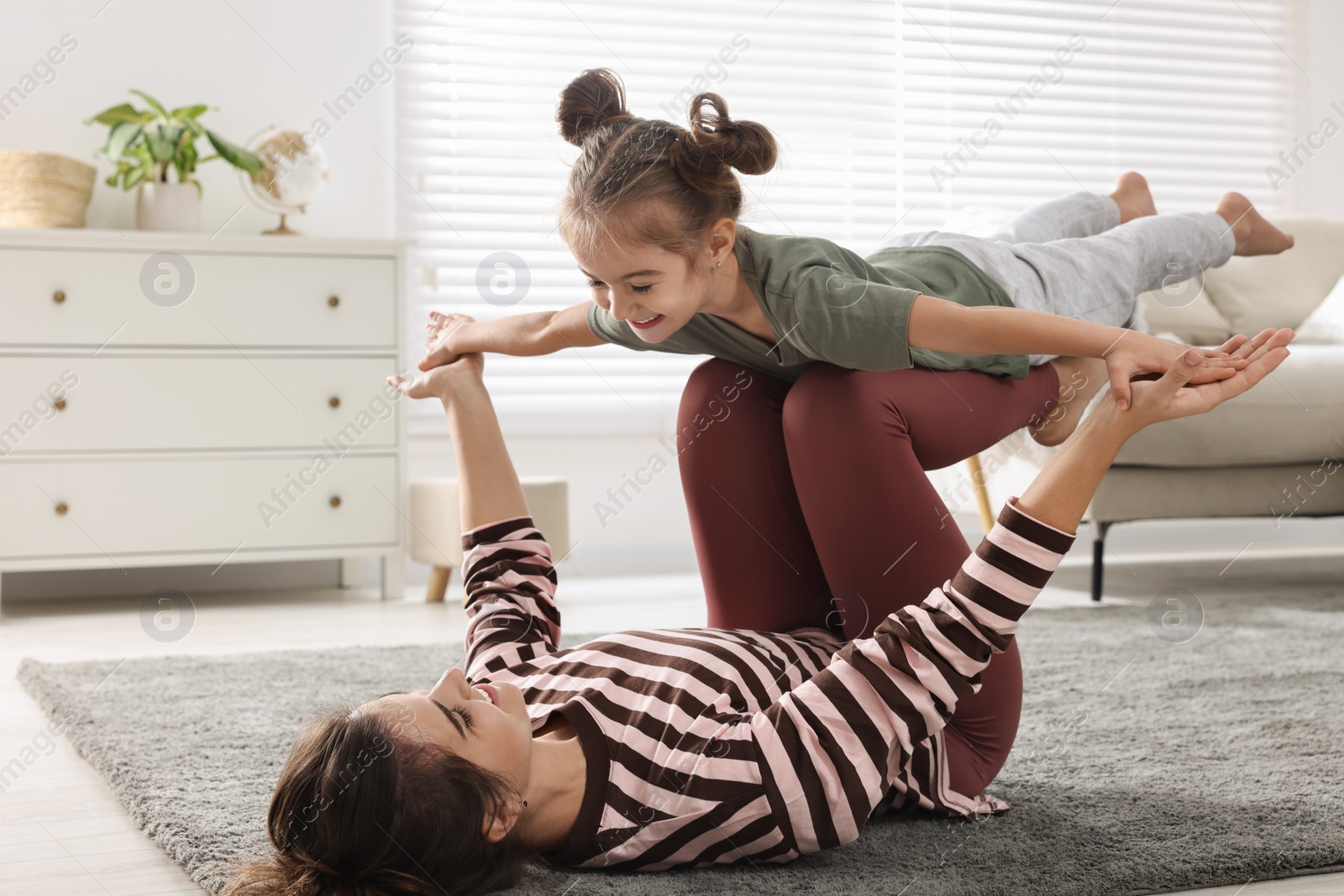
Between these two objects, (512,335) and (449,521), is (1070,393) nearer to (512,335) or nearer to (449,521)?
(512,335)

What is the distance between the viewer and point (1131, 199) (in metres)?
1.84

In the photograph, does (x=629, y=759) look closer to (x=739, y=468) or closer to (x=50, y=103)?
(x=739, y=468)

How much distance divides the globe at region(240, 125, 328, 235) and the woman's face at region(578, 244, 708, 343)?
197 cm

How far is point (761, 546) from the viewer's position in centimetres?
137

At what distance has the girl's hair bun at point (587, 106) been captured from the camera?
1.31 meters

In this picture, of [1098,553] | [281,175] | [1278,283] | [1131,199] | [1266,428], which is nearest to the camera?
[1131,199]

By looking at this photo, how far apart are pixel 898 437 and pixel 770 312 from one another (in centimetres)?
19

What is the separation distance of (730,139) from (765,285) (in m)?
0.16

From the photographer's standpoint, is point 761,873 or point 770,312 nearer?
point 761,873

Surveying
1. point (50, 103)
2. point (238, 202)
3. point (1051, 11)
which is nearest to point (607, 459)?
point (238, 202)

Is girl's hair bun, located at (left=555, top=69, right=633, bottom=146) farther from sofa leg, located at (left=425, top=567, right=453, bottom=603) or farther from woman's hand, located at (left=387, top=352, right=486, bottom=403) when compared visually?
sofa leg, located at (left=425, top=567, right=453, bottom=603)

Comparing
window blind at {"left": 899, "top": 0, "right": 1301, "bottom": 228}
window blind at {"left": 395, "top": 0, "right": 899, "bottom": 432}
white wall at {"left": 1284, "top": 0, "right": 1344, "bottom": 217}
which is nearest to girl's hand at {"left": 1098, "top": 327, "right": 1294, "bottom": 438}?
window blind at {"left": 395, "top": 0, "right": 899, "bottom": 432}

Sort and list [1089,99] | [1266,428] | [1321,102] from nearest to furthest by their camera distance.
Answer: [1266,428] → [1089,99] → [1321,102]

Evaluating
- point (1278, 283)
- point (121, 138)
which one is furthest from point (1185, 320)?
point (121, 138)
